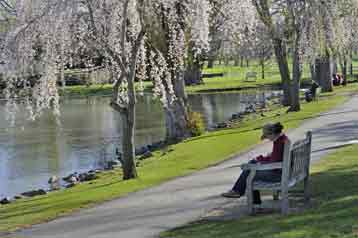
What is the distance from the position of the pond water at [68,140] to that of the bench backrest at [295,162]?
11828 mm

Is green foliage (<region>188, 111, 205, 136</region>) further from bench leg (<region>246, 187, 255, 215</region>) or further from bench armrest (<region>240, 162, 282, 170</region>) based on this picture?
bench armrest (<region>240, 162, 282, 170</region>)

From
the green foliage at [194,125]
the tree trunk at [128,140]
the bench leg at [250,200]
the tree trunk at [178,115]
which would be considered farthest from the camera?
the green foliage at [194,125]

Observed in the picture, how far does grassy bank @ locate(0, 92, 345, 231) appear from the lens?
13553 mm

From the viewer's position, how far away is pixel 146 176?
1753 cm

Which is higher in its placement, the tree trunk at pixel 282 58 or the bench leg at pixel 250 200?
the tree trunk at pixel 282 58

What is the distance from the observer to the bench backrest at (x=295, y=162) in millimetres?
10148

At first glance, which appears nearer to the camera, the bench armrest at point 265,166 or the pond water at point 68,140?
the bench armrest at point 265,166

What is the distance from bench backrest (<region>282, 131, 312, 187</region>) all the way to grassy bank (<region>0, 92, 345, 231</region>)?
14.0 ft

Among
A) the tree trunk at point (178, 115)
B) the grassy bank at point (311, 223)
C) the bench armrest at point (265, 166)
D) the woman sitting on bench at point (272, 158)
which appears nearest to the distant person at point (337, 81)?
the tree trunk at point (178, 115)

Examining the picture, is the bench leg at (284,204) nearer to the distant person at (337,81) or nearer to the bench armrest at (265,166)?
the bench armrest at (265,166)

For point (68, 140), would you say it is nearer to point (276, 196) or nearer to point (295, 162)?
point (276, 196)

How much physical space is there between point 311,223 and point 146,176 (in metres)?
8.65

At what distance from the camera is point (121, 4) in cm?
1530

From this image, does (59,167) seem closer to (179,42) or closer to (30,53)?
(179,42)
